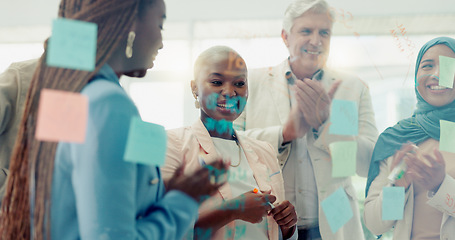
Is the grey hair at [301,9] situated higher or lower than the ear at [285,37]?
higher

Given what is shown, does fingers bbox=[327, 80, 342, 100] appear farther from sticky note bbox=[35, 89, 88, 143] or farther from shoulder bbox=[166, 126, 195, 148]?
sticky note bbox=[35, 89, 88, 143]

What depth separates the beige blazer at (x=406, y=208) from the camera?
1.36 m

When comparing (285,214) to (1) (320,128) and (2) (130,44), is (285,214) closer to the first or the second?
(1) (320,128)

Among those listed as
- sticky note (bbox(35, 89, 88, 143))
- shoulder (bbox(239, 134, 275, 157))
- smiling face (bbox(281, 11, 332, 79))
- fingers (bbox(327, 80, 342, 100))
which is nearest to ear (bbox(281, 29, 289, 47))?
smiling face (bbox(281, 11, 332, 79))

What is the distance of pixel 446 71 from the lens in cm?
141

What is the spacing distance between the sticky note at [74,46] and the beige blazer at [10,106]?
118mm

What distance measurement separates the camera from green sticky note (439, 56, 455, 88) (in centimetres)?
141

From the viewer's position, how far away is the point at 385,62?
1415mm

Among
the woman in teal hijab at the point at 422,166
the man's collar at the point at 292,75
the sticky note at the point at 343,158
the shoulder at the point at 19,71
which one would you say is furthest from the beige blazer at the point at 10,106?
the woman in teal hijab at the point at 422,166

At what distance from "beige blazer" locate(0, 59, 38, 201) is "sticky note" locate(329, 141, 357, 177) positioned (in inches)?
31.2

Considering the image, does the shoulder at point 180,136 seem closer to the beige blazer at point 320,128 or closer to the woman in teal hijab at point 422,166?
the beige blazer at point 320,128

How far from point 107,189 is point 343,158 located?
0.82m

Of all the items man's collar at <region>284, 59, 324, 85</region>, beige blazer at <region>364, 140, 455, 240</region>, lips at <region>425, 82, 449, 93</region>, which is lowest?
beige blazer at <region>364, 140, 455, 240</region>

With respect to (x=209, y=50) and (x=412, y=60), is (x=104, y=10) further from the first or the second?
(x=412, y=60)
